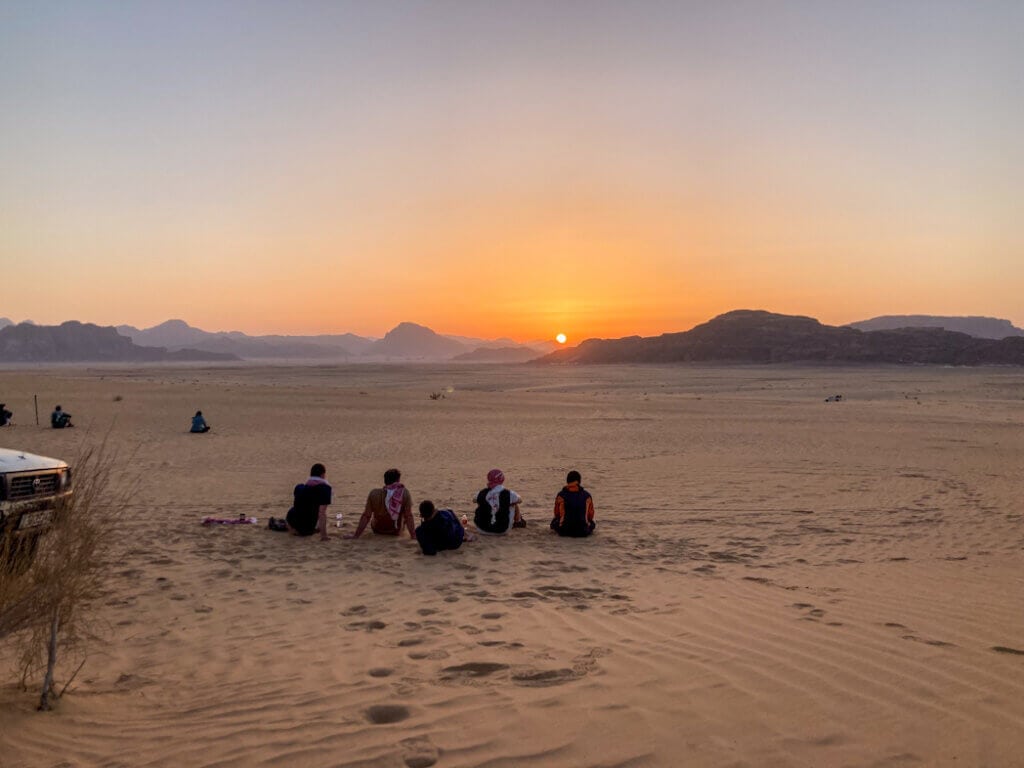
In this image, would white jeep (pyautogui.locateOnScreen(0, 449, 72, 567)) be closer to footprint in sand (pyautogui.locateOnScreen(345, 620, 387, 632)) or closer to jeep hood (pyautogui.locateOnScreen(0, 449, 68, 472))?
jeep hood (pyautogui.locateOnScreen(0, 449, 68, 472))

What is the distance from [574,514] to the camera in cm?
935

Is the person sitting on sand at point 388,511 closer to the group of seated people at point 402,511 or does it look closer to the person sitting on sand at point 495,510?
the group of seated people at point 402,511

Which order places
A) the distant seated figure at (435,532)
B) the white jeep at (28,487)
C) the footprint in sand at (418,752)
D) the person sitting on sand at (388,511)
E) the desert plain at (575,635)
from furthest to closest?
the person sitting on sand at (388,511) → the distant seated figure at (435,532) → the white jeep at (28,487) → the desert plain at (575,635) → the footprint in sand at (418,752)

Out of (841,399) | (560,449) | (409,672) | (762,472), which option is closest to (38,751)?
(409,672)

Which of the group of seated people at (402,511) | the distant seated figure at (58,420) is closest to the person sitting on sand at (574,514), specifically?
the group of seated people at (402,511)

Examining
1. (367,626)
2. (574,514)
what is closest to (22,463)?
(367,626)

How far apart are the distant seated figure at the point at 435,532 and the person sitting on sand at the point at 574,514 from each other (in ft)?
5.24

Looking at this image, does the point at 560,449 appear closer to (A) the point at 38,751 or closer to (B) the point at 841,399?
Answer: (A) the point at 38,751

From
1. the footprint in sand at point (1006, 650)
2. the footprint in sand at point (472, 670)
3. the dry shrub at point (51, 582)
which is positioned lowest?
the footprint in sand at point (1006, 650)

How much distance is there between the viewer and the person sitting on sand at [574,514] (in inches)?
368

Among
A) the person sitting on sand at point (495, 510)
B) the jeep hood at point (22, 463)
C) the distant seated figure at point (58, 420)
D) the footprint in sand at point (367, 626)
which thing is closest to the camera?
the footprint in sand at point (367, 626)

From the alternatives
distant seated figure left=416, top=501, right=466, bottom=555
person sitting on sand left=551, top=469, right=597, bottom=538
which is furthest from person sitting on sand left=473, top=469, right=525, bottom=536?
distant seated figure left=416, top=501, right=466, bottom=555

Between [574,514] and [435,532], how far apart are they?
2000mm

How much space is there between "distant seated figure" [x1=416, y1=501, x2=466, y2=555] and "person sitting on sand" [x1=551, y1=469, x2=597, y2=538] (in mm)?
1597
